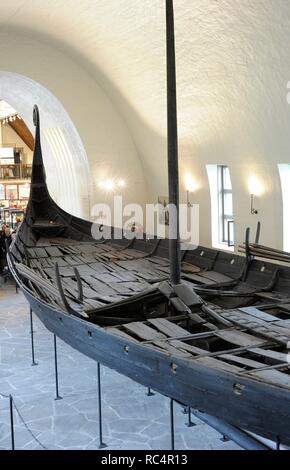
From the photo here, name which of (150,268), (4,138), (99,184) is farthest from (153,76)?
(4,138)

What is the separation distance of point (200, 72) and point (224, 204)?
316cm

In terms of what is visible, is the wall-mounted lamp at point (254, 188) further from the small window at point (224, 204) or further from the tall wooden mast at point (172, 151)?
the tall wooden mast at point (172, 151)

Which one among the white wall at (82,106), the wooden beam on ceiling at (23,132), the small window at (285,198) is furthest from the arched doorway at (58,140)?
the wooden beam on ceiling at (23,132)

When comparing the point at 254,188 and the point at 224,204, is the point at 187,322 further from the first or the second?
the point at 224,204

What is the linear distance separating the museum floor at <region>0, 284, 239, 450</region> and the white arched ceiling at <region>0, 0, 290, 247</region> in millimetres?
4556

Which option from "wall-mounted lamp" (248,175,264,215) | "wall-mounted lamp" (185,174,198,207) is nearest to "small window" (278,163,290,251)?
"wall-mounted lamp" (248,175,264,215)

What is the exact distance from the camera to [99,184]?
1449cm

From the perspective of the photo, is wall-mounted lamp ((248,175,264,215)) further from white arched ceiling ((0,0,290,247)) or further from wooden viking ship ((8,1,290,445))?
wooden viking ship ((8,1,290,445))

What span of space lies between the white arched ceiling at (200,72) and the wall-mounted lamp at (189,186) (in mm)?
141

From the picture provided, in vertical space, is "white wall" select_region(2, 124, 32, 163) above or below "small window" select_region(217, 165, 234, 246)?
above

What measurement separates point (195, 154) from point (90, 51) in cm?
303

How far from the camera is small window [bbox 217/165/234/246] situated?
12.5 metres
